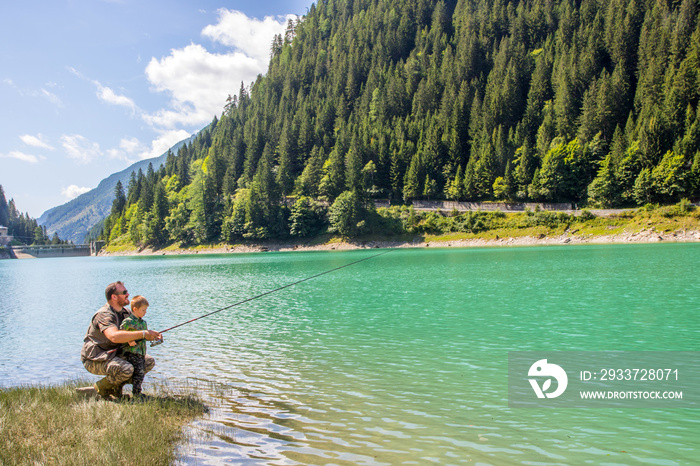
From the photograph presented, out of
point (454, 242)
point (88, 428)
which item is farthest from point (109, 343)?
point (454, 242)

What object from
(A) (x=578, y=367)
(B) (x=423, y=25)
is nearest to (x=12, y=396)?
(A) (x=578, y=367)

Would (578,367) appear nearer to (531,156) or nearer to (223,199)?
(531,156)

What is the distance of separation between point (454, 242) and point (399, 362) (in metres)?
70.8

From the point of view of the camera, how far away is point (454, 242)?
259 ft

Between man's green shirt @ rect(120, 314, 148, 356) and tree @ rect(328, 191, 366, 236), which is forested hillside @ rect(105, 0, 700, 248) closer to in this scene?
tree @ rect(328, 191, 366, 236)

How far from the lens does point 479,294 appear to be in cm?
2145

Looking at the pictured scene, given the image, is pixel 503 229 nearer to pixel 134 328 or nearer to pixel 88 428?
pixel 134 328

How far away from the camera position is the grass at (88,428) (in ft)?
17.3

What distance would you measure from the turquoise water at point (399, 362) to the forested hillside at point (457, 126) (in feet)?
214

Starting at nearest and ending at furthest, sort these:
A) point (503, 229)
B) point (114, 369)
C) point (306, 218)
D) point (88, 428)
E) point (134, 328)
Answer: point (88, 428) → point (114, 369) → point (134, 328) → point (503, 229) → point (306, 218)


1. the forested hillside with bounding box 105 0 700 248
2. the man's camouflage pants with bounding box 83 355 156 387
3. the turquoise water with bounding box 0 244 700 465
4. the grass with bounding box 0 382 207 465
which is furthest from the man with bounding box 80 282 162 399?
the forested hillside with bounding box 105 0 700 248

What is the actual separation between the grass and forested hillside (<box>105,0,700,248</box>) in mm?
80915

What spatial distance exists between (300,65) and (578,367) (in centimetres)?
17137

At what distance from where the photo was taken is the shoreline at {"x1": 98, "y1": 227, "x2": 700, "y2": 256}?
6019 cm
